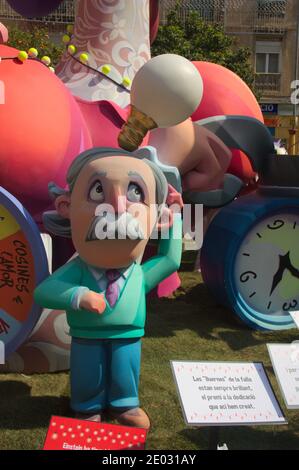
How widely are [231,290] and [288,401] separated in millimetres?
1811

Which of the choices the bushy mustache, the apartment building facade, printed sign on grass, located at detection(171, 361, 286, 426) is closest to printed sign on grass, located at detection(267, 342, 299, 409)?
printed sign on grass, located at detection(171, 361, 286, 426)

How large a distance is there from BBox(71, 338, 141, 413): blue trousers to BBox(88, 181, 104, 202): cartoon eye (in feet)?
1.97

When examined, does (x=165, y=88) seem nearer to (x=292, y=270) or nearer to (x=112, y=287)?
(x=112, y=287)

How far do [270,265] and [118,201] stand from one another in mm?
1963

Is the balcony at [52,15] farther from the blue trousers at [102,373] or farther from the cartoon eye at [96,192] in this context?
the blue trousers at [102,373]

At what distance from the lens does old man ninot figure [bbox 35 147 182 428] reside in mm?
2426

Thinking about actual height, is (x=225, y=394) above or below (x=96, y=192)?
below

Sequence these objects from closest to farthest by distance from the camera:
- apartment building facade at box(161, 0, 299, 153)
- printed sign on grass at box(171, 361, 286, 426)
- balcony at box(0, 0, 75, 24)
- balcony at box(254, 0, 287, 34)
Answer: printed sign on grass at box(171, 361, 286, 426) → balcony at box(0, 0, 75, 24) → apartment building facade at box(161, 0, 299, 153) → balcony at box(254, 0, 287, 34)

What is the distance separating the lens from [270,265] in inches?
161

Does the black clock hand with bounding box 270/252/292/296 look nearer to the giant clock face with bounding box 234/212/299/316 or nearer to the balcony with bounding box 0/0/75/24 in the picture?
the giant clock face with bounding box 234/212/299/316

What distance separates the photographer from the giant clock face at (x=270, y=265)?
13.3 feet

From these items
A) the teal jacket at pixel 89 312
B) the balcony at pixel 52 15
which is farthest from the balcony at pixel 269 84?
the teal jacket at pixel 89 312

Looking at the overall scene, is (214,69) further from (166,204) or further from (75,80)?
(166,204)

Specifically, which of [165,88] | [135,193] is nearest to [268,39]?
[165,88]
